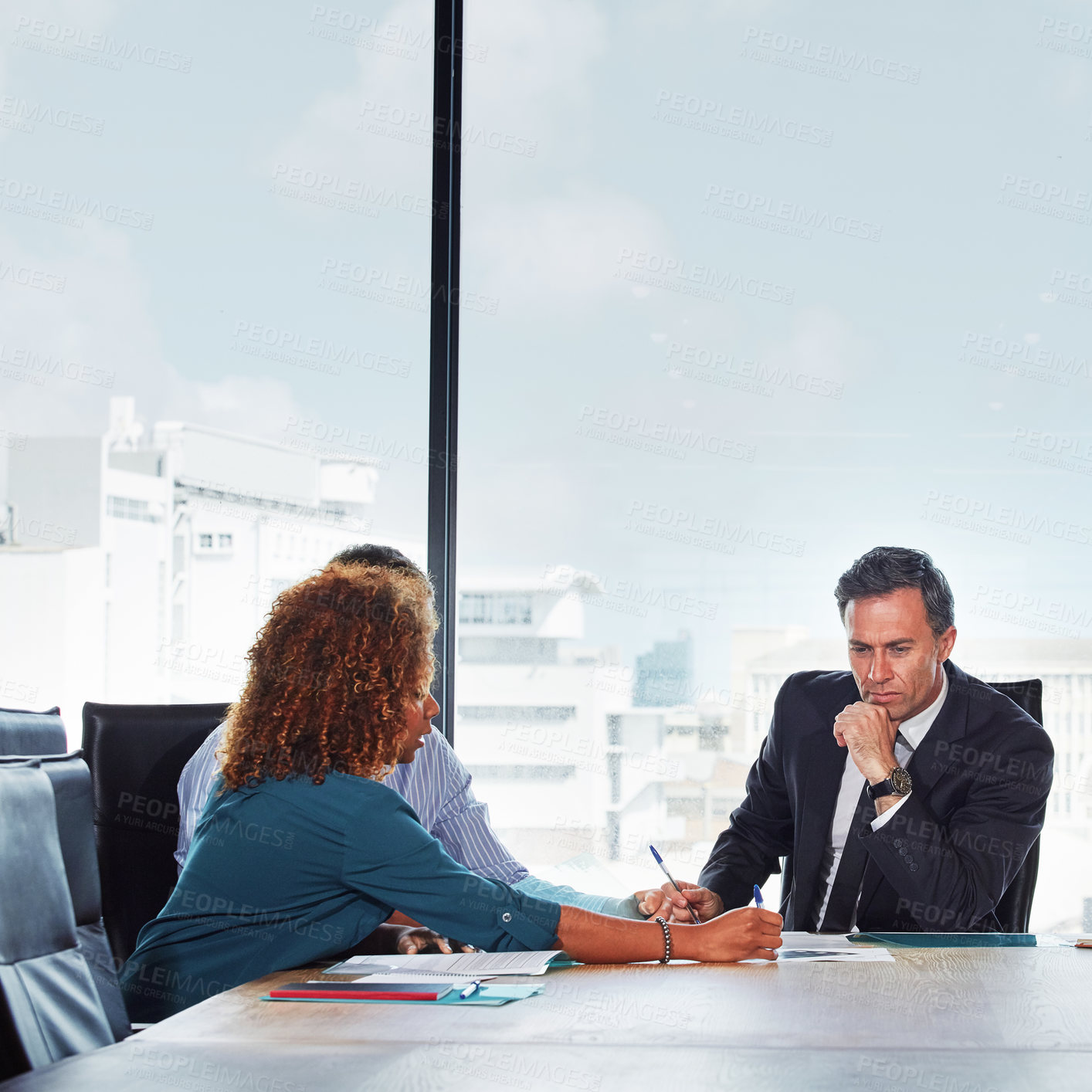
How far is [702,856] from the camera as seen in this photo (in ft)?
10.0

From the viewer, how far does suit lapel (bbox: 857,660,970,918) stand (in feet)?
6.59

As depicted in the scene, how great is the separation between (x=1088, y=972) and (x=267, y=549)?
2350 millimetres

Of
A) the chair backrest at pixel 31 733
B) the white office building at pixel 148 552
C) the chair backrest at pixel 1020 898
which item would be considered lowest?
the chair backrest at pixel 1020 898

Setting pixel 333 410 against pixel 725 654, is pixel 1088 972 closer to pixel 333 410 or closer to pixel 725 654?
pixel 725 654

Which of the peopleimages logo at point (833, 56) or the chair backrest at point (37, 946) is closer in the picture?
the chair backrest at point (37, 946)

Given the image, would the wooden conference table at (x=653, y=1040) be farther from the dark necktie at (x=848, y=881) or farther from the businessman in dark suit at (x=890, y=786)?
the dark necktie at (x=848, y=881)

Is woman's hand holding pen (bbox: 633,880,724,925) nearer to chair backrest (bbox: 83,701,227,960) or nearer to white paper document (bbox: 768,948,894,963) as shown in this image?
white paper document (bbox: 768,948,894,963)

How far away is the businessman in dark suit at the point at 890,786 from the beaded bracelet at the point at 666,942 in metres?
0.41

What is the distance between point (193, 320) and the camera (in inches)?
124

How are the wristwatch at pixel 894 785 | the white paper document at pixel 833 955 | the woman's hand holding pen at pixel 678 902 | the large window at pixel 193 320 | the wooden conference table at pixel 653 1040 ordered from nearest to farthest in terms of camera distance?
the wooden conference table at pixel 653 1040 < the white paper document at pixel 833 955 < the woman's hand holding pen at pixel 678 902 < the wristwatch at pixel 894 785 < the large window at pixel 193 320

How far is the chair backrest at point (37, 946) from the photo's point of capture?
1.13 metres

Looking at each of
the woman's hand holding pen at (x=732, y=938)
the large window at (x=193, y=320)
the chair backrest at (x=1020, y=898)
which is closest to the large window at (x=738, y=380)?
the large window at (x=193, y=320)

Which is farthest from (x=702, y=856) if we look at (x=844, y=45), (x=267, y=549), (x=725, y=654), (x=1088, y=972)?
(x=844, y=45)

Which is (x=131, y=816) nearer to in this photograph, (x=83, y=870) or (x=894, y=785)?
(x=83, y=870)
